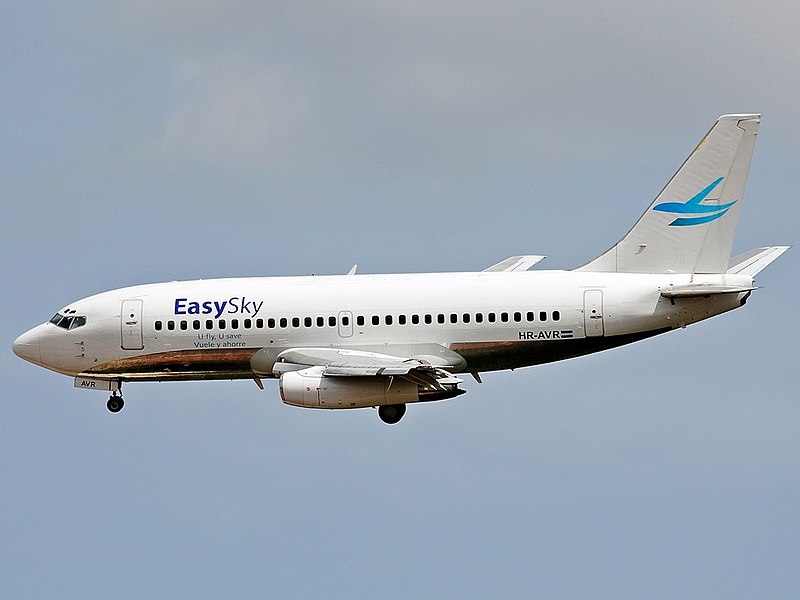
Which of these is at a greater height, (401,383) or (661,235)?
(661,235)

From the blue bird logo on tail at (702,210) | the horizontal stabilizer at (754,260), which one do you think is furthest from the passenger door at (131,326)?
the horizontal stabilizer at (754,260)

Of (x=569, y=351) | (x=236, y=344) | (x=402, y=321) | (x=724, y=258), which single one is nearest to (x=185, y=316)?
(x=236, y=344)

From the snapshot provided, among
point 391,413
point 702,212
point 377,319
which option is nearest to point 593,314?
point 702,212

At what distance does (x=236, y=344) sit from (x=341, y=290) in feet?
14.3

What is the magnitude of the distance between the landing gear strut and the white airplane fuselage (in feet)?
3.37

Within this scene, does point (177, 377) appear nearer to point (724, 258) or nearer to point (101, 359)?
point (101, 359)

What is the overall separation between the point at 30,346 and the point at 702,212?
25.9 meters

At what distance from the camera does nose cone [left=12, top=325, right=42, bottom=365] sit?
76938 millimetres

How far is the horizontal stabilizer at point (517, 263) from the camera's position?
7894 cm

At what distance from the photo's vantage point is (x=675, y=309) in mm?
73000

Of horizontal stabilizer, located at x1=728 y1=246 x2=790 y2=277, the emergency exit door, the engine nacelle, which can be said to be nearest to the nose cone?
the engine nacelle

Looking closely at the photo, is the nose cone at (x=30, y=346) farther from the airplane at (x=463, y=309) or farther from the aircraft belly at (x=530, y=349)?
the aircraft belly at (x=530, y=349)

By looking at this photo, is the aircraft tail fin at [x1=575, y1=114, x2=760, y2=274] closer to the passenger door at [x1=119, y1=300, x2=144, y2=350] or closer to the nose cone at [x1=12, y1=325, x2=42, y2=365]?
the passenger door at [x1=119, y1=300, x2=144, y2=350]

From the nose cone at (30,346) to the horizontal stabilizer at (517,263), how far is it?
17.5 m
